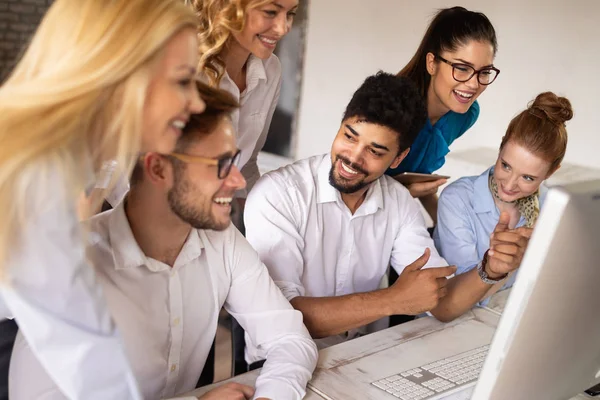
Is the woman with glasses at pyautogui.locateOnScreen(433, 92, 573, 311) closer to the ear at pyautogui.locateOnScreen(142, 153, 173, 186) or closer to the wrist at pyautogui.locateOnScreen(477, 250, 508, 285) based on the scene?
the wrist at pyautogui.locateOnScreen(477, 250, 508, 285)

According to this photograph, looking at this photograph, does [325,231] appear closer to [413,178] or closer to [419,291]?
[419,291]

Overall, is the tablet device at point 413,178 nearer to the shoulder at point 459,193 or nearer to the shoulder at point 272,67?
the shoulder at point 459,193

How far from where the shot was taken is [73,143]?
104 cm

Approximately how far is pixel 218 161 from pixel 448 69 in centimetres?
128

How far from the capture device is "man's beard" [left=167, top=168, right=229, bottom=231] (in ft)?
4.45

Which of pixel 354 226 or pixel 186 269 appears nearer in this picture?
pixel 186 269

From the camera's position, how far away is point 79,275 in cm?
105

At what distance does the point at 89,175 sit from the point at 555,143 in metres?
1.52

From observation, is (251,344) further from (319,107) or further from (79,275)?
(319,107)

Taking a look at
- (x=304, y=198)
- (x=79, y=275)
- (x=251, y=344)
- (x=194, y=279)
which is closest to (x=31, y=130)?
(x=79, y=275)

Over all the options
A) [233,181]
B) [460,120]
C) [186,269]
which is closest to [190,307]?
[186,269]

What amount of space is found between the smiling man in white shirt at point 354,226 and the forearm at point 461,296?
12mm

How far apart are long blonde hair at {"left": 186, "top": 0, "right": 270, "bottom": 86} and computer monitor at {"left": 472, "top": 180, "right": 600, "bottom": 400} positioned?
1.32 meters

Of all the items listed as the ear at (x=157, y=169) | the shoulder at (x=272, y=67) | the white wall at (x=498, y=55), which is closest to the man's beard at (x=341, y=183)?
the shoulder at (x=272, y=67)
